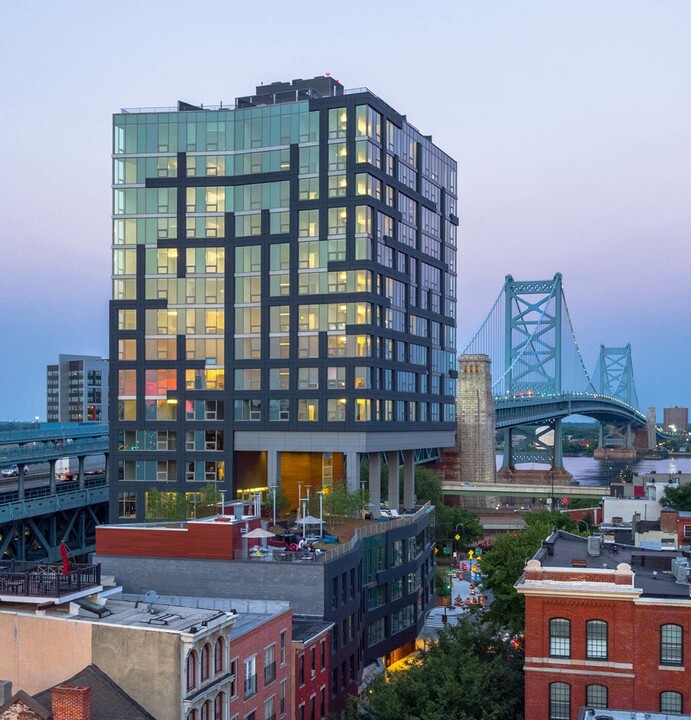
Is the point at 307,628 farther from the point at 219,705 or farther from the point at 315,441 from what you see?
the point at 315,441

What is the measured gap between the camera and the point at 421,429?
99375mm

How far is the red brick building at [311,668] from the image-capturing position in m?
51.0

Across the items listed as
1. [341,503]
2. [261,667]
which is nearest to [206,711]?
[261,667]

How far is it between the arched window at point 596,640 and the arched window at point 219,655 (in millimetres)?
15587

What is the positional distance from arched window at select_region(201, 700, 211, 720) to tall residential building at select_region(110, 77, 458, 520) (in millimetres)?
46437

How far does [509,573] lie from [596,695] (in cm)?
1762

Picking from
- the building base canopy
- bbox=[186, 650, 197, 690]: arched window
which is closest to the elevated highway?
the building base canopy

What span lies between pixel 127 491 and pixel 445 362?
1478 inches

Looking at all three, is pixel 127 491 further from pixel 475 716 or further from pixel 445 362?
pixel 475 716

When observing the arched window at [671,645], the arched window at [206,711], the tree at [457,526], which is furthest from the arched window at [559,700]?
the tree at [457,526]

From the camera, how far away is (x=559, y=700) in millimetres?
43406

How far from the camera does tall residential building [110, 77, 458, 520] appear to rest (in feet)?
282

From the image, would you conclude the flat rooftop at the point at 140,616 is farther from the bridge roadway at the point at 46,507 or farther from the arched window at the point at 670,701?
the bridge roadway at the point at 46,507

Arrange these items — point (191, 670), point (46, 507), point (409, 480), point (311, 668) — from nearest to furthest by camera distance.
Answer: point (191, 670), point (311, 668), point (46, 507), point (409, 480)
